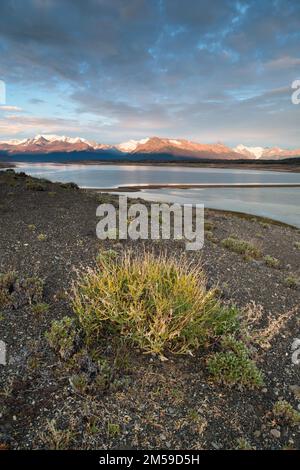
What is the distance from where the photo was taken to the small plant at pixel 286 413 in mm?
4887

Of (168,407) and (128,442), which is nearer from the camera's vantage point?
(128,442)

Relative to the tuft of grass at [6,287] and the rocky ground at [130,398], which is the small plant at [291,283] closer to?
the rocky ground at [130,398]

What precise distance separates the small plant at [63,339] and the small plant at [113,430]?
4.76ft

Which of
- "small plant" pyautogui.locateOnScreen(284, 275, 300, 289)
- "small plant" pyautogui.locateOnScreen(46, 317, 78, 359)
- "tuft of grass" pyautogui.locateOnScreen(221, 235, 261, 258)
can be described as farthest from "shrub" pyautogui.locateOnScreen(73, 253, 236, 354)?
"tuft of grass" pyautogui.locateOnScreen(221, 235, 261, 258)

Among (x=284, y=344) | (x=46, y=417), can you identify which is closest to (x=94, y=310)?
(x=46, y=417)

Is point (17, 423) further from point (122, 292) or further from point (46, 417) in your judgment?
point (122, 292)

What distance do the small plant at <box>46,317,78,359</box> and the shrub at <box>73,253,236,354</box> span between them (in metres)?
0.26

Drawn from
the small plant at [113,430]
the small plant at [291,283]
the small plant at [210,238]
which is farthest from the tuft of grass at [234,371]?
the small plant at [210,238]

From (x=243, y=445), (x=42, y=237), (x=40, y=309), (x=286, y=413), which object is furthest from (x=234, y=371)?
(x=42, y=237)

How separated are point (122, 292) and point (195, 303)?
1335 millimetres

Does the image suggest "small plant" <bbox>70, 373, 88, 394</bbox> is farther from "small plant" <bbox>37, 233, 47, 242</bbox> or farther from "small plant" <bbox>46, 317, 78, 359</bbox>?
"small plant" <bbox>37, 233, 47, 242</bbox>

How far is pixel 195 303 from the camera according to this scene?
594cm
